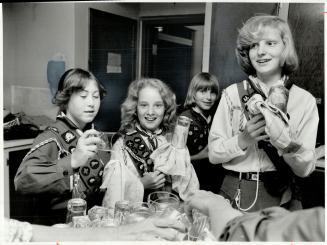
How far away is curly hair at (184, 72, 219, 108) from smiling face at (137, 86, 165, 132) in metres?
0.12

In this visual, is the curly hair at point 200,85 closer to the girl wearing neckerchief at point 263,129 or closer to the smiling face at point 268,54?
the girl wearing neckerchief at point 263,129

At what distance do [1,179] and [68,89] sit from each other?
1.77ft

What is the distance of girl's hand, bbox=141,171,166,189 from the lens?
1666 mm

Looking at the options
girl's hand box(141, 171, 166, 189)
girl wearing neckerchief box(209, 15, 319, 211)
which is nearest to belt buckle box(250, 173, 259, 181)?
girl wearing neckerchief box(209, 15, 319, 211)

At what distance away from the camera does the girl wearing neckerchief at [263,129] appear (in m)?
1.54

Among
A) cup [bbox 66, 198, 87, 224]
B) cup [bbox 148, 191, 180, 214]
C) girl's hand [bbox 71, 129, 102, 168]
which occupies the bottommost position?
cup [bbox 66, 198, 87, 224]

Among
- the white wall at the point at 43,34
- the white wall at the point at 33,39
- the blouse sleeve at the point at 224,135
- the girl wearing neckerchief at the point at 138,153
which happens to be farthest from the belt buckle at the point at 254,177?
the white wall at the point at 33,39

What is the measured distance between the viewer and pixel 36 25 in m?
1.69

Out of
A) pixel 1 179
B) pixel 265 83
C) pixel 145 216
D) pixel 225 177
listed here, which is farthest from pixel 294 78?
pixel 1 179

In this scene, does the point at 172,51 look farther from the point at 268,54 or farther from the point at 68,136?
the point at 68,136

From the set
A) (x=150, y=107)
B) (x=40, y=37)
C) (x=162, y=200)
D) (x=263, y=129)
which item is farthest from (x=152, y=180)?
(x=40, y=37)

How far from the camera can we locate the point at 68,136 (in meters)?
1.67

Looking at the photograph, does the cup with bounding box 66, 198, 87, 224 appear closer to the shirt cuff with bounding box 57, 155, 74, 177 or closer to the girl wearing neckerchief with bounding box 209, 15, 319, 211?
the shirt cuff with bounding box 57, 155, 74, 177

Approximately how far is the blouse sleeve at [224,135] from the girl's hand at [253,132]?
1.2 inches
